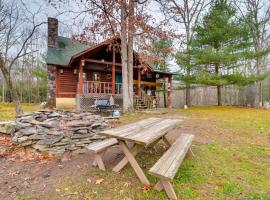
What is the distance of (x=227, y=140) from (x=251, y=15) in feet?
50.5

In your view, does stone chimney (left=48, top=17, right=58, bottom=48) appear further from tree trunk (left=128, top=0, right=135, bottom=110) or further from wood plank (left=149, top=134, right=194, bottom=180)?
wood plank (left=149, top=134, right=194, bottom=180)

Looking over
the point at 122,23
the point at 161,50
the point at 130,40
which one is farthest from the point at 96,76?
the point at 122,23

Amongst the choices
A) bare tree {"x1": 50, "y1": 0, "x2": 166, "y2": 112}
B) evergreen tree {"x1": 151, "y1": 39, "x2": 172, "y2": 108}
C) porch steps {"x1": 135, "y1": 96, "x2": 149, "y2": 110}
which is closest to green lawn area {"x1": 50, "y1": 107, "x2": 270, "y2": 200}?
bare tree {"x1": 50, "y1": 0, "x2": 166, "y2": 112}

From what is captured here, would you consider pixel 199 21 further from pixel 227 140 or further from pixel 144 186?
pixel 144 186

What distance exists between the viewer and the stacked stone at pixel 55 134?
4.23 m

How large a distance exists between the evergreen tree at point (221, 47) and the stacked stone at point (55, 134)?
441 inches

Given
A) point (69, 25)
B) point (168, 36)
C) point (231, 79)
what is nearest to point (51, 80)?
point (69, 25)

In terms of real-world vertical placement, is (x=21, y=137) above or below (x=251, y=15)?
below

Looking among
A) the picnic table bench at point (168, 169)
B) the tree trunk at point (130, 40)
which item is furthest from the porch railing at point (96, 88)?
the picnic table bench at point (168, 169)

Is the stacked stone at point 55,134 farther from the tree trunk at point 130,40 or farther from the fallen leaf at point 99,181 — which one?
the tree trunk at point 130,40

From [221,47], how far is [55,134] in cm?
1423

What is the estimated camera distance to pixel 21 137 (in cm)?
445

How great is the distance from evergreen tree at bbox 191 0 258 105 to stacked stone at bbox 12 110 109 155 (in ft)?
36.7

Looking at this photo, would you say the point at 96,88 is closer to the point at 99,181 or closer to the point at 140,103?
the point at 140,103
